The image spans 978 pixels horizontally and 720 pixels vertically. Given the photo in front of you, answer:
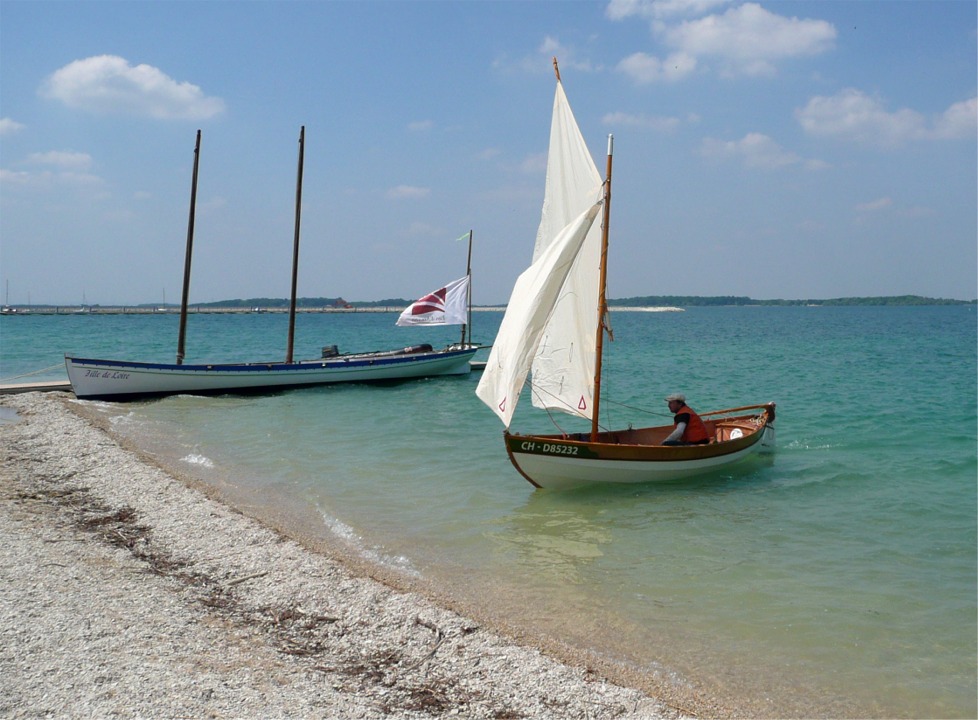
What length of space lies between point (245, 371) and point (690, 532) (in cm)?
2292

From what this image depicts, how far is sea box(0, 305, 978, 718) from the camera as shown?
321 inches

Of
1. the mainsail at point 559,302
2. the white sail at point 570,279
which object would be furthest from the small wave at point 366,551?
the white sail at point 570,279

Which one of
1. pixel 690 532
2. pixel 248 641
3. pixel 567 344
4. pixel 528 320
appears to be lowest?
pixel 248 641

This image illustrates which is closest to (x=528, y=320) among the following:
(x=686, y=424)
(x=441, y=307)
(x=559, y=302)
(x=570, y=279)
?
(x=559, y=302)

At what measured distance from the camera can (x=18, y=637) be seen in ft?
23.9

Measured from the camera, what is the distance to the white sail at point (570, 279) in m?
14.8

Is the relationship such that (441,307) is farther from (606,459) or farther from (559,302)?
(606,459)

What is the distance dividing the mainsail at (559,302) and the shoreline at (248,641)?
4.92 metres

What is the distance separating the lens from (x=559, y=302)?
15125mm

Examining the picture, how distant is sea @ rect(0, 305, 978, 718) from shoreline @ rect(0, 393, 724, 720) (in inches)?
33.4

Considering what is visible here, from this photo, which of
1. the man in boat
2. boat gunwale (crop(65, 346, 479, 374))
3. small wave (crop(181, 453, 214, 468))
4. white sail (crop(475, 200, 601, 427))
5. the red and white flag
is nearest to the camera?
white sail (crop(475, 200, 601, 427))

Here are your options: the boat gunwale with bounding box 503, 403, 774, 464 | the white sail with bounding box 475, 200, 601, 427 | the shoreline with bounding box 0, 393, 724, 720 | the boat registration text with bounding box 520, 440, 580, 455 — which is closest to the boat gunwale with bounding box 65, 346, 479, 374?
the shoreline with bounding box 0, 393, 724, 720

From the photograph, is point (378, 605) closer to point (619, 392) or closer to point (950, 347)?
point (619, 392)

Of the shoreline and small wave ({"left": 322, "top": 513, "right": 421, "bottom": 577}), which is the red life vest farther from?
the shoreline
